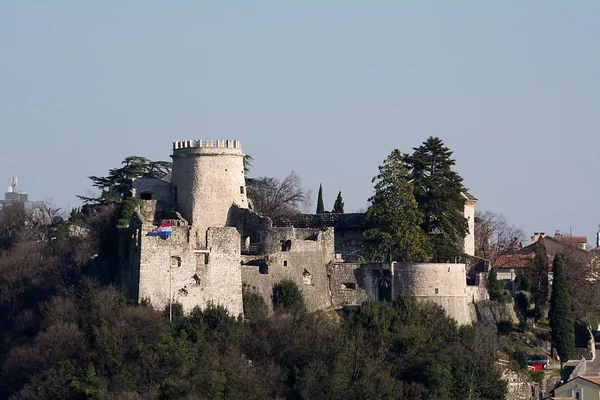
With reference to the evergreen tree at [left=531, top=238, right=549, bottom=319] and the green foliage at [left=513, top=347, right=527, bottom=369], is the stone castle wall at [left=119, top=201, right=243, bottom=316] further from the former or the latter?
the evergreen tree at [left=531, top=238, right=549, bottom=319]

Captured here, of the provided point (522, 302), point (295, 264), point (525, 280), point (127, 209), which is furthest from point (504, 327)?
point (127, 209)

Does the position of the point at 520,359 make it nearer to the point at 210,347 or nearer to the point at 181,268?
the point at 210,347

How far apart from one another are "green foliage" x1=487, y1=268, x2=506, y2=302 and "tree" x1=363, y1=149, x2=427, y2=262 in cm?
513

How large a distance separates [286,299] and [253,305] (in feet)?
6.87

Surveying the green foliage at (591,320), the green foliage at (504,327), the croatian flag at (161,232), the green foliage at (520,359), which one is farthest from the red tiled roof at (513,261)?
the croatian flag at (161,232)

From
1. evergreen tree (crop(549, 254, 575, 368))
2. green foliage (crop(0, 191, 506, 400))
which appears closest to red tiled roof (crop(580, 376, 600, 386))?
evergreen tree (crop(549, 254, 575, 368))

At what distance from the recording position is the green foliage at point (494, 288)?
3044 inches

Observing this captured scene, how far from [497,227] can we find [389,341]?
4374 centimetres

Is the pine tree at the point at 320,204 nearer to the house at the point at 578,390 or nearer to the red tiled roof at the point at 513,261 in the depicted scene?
the red tiled roof at the point at 513,261

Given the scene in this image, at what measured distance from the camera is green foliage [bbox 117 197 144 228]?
→ 2694 inches

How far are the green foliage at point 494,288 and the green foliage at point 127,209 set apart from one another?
18.3m

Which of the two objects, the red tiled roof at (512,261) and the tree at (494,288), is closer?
the tree at (494,288)

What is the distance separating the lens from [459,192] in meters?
76.5

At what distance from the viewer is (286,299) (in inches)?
2704
